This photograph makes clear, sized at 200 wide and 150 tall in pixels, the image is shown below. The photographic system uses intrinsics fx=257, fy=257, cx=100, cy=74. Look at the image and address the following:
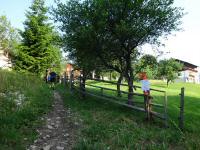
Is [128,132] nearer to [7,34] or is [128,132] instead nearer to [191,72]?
[7,34]

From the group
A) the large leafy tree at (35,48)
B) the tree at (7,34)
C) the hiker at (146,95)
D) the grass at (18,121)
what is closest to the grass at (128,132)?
the hiker at (146,95)

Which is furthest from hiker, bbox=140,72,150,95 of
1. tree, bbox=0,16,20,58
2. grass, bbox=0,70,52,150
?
tree, bbox=0,16,20,58

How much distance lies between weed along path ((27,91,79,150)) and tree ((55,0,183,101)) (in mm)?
4132

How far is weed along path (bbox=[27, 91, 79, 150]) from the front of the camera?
7821mm

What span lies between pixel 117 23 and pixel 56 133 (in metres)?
7.13

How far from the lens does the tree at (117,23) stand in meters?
13.3

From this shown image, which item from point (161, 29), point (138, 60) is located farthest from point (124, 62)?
point (161, 29)

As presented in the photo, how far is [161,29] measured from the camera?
14.2 m

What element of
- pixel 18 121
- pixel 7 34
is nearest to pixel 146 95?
pixel 18 121

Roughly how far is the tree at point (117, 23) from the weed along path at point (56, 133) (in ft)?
13.6

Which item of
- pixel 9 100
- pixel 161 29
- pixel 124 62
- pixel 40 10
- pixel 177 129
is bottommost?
pixel 177 129

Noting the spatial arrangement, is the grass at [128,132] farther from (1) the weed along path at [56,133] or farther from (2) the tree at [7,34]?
(2) the tree at [7,34]

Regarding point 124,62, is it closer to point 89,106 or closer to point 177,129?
point 89,106

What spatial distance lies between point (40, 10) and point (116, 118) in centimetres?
3331
